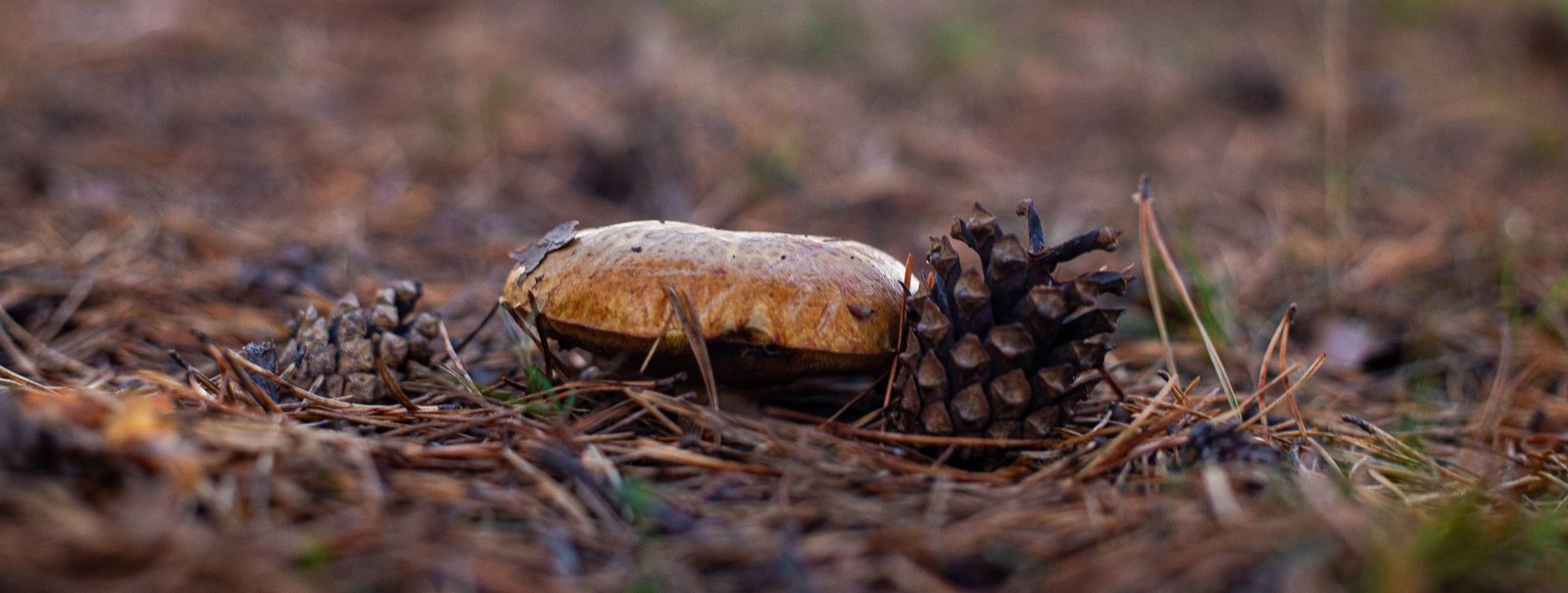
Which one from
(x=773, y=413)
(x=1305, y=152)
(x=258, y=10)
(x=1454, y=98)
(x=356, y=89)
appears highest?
(x=258, y=10)

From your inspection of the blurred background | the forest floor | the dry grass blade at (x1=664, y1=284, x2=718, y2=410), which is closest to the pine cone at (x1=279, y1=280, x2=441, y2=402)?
the forest floor

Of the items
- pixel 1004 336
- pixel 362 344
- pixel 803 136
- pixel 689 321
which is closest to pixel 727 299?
pixel 689 321

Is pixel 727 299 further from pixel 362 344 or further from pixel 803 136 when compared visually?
pixel 803 136

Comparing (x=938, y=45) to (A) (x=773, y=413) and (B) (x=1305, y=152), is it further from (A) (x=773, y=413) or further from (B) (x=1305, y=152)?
(A) (x=773, y=413)

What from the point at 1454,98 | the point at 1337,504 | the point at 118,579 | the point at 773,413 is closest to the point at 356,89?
the point at 773,413

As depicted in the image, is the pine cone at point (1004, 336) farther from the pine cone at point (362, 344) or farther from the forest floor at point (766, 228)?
the pine cone at point (362, 344)

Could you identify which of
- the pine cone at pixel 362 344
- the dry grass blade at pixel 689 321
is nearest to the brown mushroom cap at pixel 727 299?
the dry grass blade at pixel 689 321
